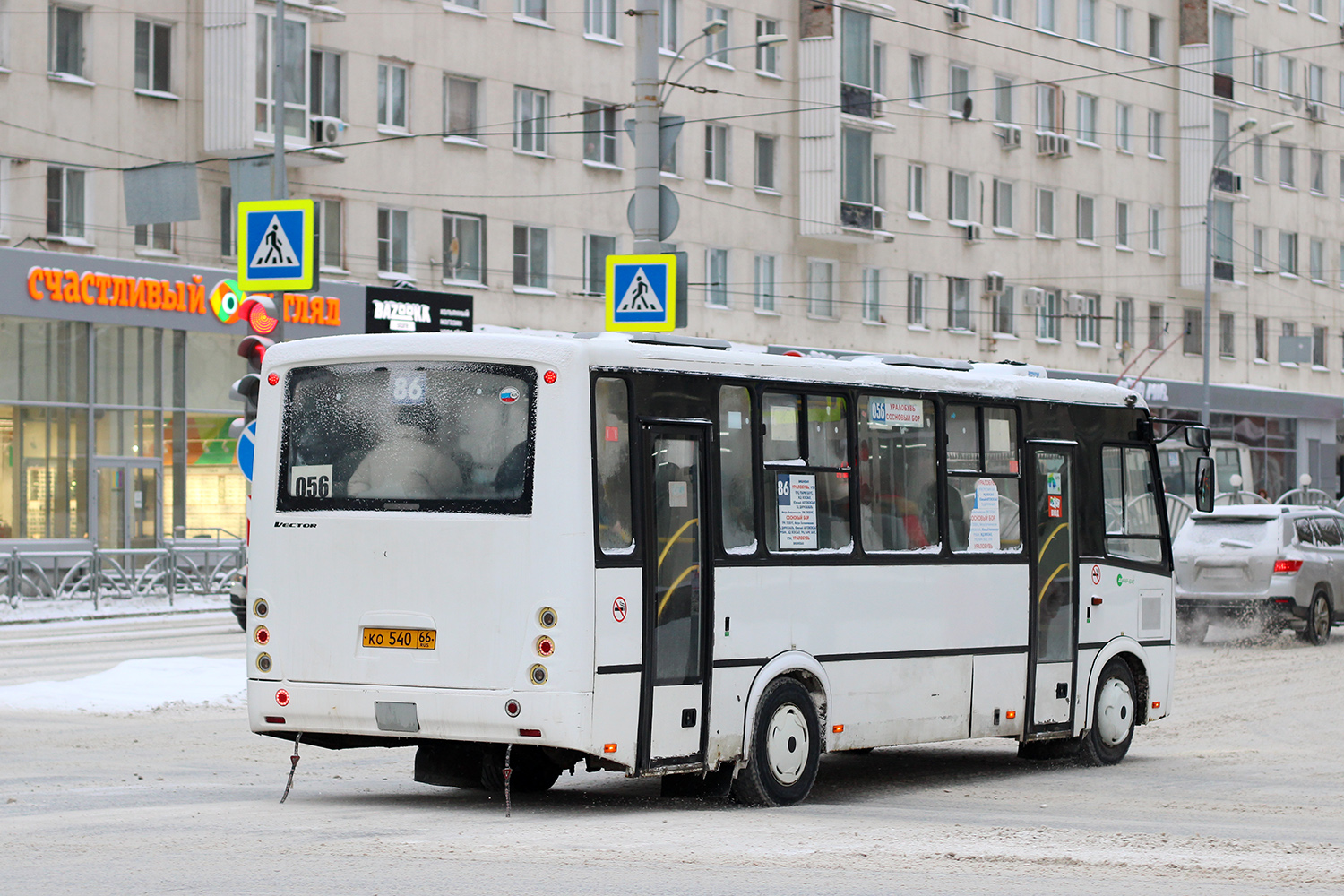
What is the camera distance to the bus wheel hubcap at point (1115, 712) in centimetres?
1377

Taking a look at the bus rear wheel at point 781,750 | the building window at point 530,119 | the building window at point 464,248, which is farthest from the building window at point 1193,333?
the bus rear wheel at point 781,750

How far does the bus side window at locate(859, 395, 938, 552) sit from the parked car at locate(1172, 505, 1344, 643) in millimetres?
12734

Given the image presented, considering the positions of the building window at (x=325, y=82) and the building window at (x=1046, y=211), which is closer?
the building window at (x=325, y=82)

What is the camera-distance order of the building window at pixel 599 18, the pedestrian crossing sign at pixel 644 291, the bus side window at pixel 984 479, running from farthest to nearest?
1. the building window at pixel 599 18
2. the pedestrian crossing sign at pixel 644 291
3. the bus side window at pixel 984 479

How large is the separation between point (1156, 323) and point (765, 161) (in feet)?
59.6

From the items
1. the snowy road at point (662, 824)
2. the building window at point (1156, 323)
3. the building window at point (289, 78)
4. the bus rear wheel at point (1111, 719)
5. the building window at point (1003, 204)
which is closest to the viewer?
the snowy road at point (662, 824)

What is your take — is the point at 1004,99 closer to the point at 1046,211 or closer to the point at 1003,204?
the point at 1003,204

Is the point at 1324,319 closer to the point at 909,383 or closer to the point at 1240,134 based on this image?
the point at 1240,134

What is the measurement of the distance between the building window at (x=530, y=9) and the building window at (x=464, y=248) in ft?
14.2

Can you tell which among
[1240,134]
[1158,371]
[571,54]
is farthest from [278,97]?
[1240,134]

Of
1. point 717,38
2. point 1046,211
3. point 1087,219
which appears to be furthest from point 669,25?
point 1087,219

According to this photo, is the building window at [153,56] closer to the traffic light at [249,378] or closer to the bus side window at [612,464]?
the traffic light at [249,378]

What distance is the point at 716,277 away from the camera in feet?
155

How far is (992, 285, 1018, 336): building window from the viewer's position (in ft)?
183
